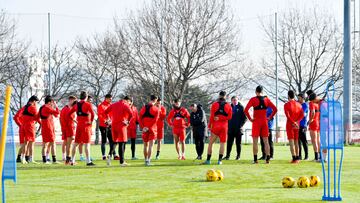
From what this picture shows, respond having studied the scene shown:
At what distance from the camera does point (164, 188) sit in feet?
48.1

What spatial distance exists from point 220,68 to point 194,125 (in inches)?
1347

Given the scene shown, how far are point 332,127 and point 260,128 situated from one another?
979 centimetres

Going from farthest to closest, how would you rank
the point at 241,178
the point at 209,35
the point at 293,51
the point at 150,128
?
the point at 293,51 → the point at 209,35 → the point at 150,128 → the point at 241,178

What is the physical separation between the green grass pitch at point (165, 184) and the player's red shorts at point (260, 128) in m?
0.94

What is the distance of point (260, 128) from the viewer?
2167 cm

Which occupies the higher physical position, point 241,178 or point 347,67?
point 347,67

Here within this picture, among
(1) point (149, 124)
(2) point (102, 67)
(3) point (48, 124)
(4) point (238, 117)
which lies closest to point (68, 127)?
(3) point (48, 124)

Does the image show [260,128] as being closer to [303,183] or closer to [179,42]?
[303,183]

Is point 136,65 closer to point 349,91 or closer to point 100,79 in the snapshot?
point 100,79

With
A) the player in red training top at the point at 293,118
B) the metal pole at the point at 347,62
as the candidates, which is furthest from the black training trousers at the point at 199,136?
the metal pole at the point at 347,62

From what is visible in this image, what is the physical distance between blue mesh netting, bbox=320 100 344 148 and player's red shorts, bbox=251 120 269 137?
9.52m

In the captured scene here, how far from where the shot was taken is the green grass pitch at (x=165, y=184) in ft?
42.6

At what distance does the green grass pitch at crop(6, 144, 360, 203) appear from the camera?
13.0m

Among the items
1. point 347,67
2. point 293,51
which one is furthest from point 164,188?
point 293,51
